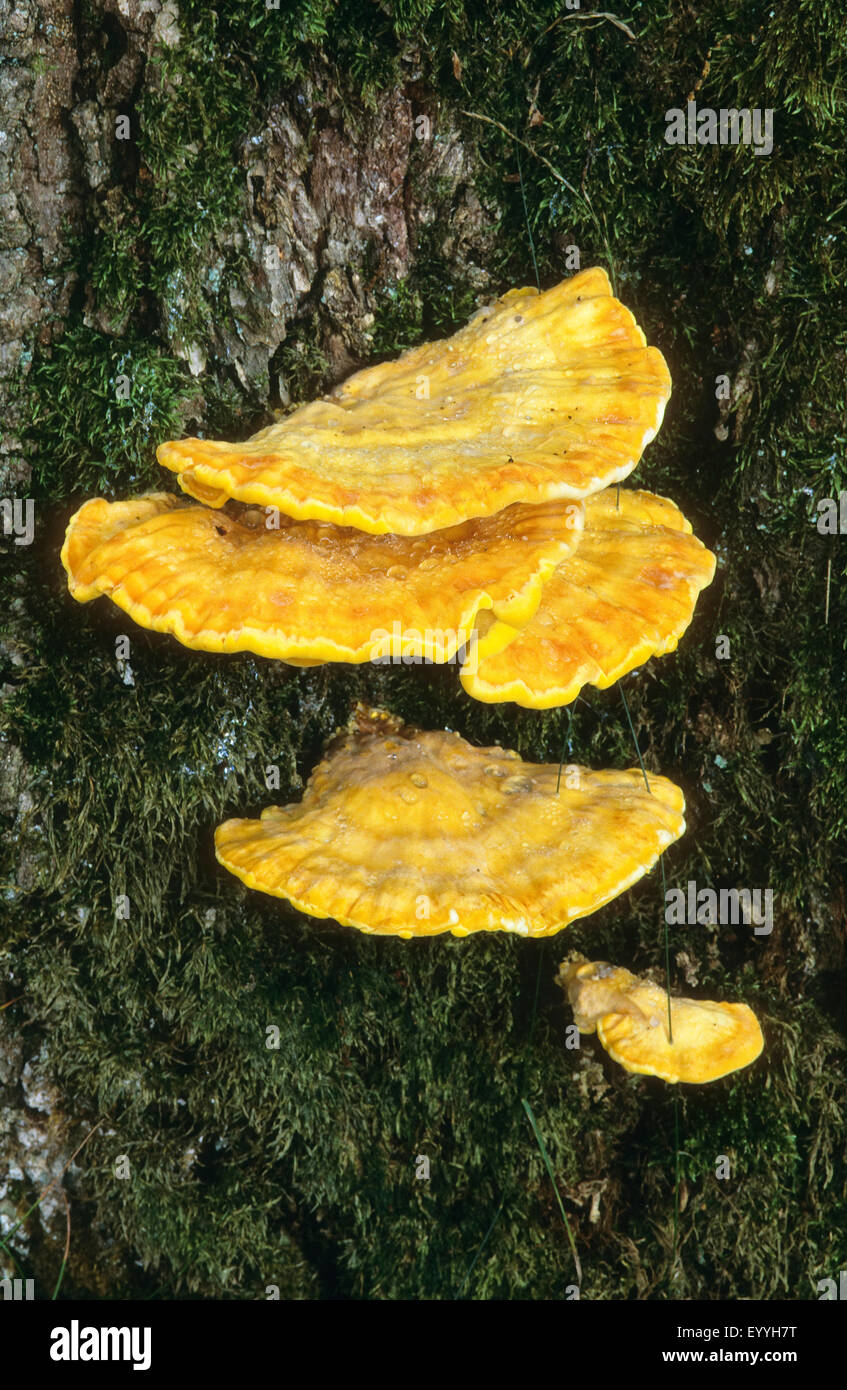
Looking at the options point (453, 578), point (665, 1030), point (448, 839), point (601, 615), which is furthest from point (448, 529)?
point (665, 1030)

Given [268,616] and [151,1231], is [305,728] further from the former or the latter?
[151,1231]

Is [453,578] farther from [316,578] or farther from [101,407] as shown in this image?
[101,407]

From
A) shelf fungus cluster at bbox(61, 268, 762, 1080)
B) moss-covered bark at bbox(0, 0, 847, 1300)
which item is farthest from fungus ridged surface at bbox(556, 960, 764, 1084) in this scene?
moss-covered bark at bbox(0, 0, 847, 1300)

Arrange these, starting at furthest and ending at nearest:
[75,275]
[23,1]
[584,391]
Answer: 1. [75,275]
2. [23,1]
3. [584,391]

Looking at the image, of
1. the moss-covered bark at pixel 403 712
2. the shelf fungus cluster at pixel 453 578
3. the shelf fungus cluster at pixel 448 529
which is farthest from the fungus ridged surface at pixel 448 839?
the shelf fungus cluster at pixel 448 529

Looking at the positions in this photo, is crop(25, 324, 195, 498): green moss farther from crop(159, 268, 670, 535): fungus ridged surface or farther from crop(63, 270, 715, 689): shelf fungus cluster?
crop(159, 268, 670, 535): fungus ridged surface

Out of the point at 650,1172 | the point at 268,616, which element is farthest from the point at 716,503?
the point at 650,1172
